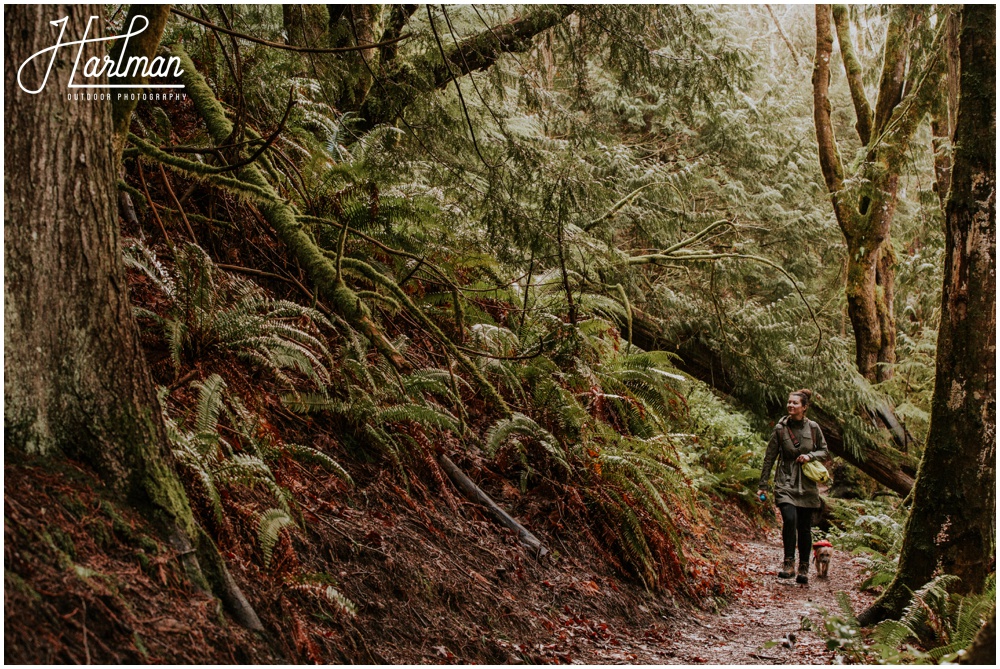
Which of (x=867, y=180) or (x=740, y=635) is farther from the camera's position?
(x=867, y=180)

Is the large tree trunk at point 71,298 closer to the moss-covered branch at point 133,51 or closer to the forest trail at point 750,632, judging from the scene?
the moss-covered branch at point 133,51

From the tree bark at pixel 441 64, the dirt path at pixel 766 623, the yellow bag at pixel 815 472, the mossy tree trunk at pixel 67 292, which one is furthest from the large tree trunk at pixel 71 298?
the yellow bag at pixel 815 472

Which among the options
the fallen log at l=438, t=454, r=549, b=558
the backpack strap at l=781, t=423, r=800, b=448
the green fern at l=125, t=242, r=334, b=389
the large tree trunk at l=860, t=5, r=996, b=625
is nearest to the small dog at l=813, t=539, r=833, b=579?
the backpack strap at l=781, t=423, r=800, b=448

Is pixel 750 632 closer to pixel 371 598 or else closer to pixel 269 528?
pixel 371 598

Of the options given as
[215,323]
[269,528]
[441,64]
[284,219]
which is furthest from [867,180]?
[269,528]

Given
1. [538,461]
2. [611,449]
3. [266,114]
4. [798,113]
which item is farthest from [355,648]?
[798,113]

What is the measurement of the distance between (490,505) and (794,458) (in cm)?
373

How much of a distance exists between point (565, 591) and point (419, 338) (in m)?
2.93

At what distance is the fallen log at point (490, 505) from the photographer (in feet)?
16.2

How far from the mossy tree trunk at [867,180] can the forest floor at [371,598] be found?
4.80 m

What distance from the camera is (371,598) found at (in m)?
3.47

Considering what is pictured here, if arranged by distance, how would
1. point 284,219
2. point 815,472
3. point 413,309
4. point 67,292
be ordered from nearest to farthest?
point 67,292 → point 284,219 → point 413,309 → point 815,472

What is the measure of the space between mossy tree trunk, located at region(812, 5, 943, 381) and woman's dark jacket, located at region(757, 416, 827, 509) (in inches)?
138

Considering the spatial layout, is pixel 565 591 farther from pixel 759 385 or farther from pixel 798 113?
pixel 798 113
